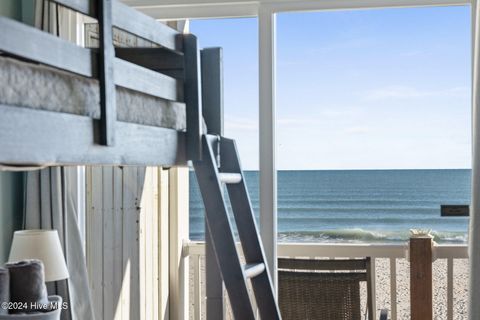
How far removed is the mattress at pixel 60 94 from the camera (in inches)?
54.8

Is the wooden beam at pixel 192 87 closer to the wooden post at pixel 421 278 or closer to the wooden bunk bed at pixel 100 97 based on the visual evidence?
the wooden bunk bed at pixel 100 97

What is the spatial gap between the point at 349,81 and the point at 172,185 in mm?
6375

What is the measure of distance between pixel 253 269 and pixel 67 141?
3.68 ft

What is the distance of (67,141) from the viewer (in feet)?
5.16

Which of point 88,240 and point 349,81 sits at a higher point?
point 349,81

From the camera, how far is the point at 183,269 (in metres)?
4.40

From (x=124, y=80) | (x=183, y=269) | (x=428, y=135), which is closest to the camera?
(x=124, y=80)

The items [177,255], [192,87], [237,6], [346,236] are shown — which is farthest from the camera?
[346,236]

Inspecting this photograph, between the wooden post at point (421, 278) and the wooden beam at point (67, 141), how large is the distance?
197 centimetres

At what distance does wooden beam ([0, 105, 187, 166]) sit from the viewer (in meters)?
1.40

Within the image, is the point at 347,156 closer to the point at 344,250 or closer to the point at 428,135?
the point at 428,135

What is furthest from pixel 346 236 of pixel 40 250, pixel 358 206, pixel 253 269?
pixel 253 269

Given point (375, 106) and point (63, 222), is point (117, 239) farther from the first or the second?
point (375, 106)

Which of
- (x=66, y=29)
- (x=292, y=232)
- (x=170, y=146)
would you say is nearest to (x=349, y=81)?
(x=292, y=232)
